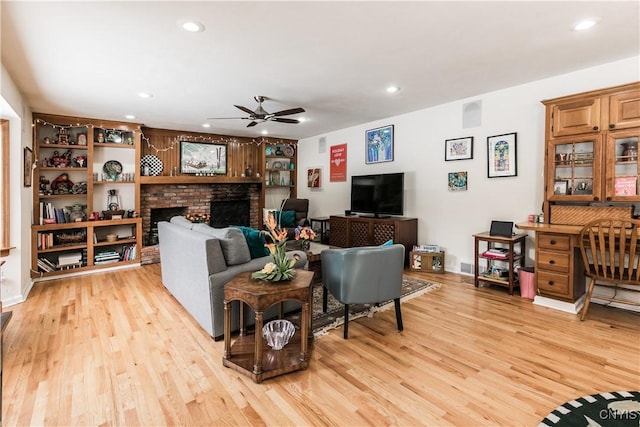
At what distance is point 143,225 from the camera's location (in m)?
6.03

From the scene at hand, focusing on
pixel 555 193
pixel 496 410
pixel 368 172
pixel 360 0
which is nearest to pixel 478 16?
pixel 360 0

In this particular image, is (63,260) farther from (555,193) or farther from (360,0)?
(555,193)

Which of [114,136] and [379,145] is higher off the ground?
[114,136]

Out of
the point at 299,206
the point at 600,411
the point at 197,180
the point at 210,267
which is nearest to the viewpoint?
the point at 600,411

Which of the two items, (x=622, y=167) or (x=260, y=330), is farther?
(x=622, y=167)

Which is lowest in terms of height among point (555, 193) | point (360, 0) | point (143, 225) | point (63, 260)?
point (63, 260)

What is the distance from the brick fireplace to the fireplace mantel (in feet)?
0.80

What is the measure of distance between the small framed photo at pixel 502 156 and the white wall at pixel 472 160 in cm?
6

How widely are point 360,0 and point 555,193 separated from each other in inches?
115

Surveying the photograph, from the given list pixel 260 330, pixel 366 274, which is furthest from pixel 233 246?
pixel 366 274

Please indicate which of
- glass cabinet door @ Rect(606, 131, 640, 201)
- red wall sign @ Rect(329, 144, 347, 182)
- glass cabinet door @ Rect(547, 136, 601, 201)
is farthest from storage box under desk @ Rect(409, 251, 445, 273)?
red wall sign @ Rect(329, 144, 347, 182)

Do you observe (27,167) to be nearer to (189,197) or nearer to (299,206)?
(189,197)

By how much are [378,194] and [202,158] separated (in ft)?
12.2

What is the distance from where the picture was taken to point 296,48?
9.24 ft
